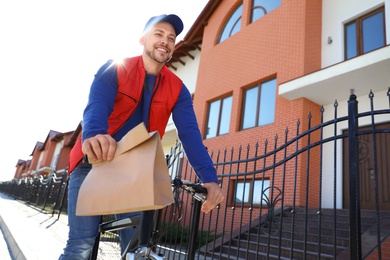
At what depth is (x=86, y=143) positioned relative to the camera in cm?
116

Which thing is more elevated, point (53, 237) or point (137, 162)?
point (137, 162)

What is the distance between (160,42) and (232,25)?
40.0 feet

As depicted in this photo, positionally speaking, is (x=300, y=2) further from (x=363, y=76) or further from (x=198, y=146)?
(x=198, y=146)

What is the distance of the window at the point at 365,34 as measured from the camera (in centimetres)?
822

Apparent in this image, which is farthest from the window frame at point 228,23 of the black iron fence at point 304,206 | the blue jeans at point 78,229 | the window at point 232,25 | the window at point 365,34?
the blue jeans at point 78,229

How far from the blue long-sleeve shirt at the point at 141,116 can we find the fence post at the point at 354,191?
1.74 meters

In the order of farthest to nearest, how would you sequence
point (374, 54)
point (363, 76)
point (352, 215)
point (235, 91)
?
point (235, 91) → point (363, 76) → point (374, 54) → point (352, 215)

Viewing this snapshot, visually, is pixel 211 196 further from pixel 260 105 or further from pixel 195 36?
pixel 195 36

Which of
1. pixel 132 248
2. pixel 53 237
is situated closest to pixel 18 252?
pixel 53 237

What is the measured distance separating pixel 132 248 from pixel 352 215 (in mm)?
2138

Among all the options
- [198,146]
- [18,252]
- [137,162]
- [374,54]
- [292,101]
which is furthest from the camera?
[292,101]

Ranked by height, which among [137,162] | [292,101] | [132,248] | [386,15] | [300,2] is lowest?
[132,248]

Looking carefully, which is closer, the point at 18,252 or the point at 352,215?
the point at 352,215

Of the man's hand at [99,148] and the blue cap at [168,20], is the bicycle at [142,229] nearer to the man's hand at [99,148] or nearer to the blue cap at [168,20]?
the man's hand at [99,148]
